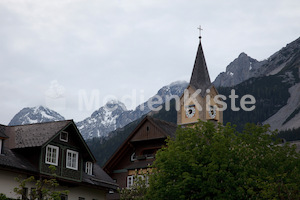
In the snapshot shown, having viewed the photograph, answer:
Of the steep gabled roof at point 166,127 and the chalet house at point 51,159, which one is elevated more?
the steep gabled roof at point 166,127

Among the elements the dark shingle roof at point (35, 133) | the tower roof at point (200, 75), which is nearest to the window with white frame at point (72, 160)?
the dark shingle roof at point (35, 133)

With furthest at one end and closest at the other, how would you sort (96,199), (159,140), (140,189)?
(159,140)
(96,199)
(140,189)

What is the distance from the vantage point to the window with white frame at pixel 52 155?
168 ft

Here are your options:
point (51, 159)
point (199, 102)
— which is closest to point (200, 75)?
point (199, 102)

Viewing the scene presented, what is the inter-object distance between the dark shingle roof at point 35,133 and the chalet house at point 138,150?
605 inches

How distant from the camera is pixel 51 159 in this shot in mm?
51469

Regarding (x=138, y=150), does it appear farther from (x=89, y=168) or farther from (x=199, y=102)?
(x=199, y=102)

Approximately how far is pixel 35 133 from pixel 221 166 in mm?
18259

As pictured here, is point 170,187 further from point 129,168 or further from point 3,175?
point 129,168

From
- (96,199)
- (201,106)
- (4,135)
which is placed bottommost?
(96,199)

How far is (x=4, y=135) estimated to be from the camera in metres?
48.7

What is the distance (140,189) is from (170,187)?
852cm

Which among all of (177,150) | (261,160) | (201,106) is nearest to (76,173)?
(177,150)

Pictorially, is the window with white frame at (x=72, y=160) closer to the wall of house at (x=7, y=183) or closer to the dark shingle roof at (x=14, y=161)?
the dark shingle roof at (x=14, y=161)
